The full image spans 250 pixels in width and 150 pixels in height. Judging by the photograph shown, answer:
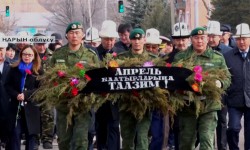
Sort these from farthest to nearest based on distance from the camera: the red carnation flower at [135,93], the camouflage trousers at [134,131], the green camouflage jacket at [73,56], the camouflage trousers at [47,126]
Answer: the camouflage trousers at [47,126] → the green camouflage jacket at [73,56] → the camouflage trousers at [134,131] → the red carnation flower at [135,93]

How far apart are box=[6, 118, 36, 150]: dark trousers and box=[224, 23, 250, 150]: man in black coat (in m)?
3.26

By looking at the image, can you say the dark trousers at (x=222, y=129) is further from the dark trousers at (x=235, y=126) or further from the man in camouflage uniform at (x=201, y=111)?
the man in camouflage uniform at (x=201, y=111)

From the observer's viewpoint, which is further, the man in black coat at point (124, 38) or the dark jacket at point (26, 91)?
the man in black coat at point (124, 38)

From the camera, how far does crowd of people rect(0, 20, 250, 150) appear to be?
9.77 m

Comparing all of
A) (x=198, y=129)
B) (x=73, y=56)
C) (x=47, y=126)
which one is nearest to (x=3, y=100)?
(x=73, y=56)

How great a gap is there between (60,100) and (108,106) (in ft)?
5.23

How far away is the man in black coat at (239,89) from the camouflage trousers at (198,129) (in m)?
1.68

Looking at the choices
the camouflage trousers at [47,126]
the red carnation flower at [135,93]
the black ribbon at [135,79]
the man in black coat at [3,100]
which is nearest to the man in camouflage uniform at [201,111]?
the black ribbon at [135,79]

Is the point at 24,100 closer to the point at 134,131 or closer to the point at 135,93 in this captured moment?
the point at 134,131

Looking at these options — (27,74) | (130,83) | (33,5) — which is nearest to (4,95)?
(27,74)

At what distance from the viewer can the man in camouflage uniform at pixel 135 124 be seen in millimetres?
9711

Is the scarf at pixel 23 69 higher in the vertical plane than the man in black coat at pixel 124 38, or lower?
lower

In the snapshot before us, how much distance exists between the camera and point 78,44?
34.1 ft

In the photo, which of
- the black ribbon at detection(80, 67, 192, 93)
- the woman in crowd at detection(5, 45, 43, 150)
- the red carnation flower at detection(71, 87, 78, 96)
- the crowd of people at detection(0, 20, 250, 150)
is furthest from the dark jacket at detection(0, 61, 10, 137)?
the black ribbon at detection(80, 67, 192, 93)
